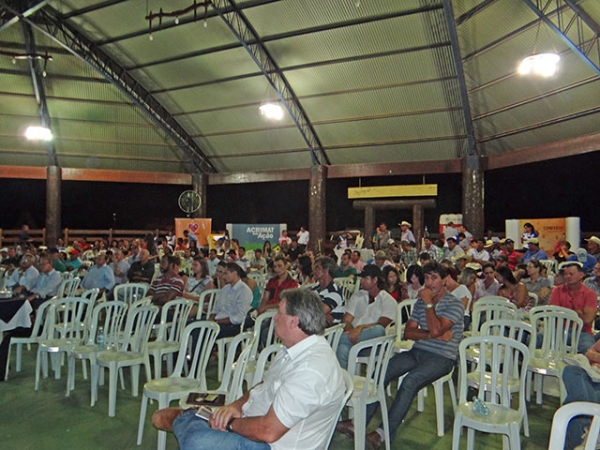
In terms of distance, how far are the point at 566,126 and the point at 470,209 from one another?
2.89 meters

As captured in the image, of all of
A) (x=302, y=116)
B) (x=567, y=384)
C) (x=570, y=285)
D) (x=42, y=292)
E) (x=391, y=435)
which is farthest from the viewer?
(x=302, y=116)

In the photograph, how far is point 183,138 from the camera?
52.6 feet

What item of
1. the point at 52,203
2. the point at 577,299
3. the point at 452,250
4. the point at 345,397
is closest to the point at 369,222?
the point at 452,250

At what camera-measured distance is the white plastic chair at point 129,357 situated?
12.7 feet

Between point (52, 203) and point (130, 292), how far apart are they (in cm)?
1105

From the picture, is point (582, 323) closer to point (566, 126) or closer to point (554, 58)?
point (554, 58)

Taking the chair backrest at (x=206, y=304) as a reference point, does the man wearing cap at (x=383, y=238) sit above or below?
above

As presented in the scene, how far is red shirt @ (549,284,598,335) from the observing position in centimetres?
Answer: 426

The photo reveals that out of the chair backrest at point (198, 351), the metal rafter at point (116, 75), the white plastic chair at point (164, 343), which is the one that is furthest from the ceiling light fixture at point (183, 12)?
the chair backrest at point (198, 351)

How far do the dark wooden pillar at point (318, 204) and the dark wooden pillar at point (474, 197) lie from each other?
3989mm

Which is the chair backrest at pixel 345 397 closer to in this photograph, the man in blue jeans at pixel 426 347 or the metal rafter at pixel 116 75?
the man in blue jeans at pixel 426 347

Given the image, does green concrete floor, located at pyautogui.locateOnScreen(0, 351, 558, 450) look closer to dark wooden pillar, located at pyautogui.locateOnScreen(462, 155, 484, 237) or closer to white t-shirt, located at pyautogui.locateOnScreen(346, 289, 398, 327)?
white t-shirt, located at pyautogui.locateOnScreen(346, 289, 398, 327)

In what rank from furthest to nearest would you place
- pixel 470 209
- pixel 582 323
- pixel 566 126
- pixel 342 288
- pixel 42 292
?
1. pixel 470 209
2. pixel 566 126
3. pixel 342 288
4. pixel 42 292
5. pixel 582 323

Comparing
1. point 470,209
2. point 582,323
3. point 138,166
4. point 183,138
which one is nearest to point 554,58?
point 582,323
